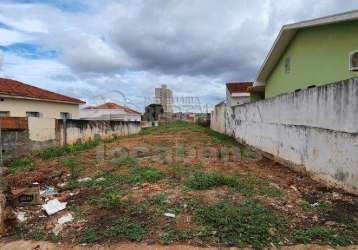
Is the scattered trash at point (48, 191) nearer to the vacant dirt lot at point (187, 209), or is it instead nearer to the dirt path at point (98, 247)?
the vacant dirt lot at point (187, 209)

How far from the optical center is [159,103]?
39.2 meters

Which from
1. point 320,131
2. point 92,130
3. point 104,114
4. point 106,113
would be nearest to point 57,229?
point 320,131

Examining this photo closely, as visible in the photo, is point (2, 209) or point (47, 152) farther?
point (47, 152)

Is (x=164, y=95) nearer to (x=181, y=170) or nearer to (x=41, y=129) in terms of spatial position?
(x=41, y=129)

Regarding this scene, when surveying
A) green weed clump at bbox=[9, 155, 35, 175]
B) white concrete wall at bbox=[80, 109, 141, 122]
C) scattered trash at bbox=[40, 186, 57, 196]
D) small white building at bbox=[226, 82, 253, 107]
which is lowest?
scattered trash at bbox=[40, 186, 57, 196]

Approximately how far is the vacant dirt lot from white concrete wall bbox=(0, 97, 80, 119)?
28.0ft

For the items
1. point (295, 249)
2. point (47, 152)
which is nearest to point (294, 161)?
point (295, 249)

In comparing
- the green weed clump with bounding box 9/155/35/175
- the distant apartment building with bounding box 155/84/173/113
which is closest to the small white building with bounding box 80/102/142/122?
the distant apartment building with bounding box 155/84/173/113

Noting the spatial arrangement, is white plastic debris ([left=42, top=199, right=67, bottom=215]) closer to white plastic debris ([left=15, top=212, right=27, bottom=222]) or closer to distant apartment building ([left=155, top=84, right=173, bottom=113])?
white plastic debris ([left=15, top=212, right=27, bottom=222])

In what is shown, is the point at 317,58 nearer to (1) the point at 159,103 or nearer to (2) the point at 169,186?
(2) the point at 169,186

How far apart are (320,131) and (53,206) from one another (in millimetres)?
4791

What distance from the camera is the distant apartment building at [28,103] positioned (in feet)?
44.8

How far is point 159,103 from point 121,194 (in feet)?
114

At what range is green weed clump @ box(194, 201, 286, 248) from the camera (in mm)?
3098
